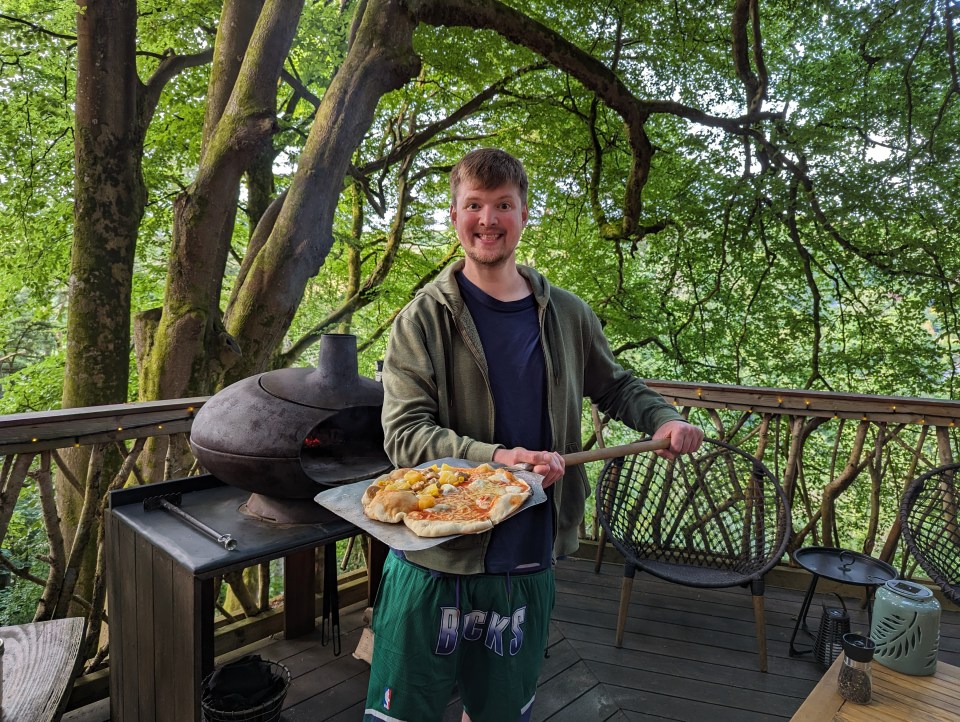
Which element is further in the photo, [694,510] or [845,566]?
[694,510]

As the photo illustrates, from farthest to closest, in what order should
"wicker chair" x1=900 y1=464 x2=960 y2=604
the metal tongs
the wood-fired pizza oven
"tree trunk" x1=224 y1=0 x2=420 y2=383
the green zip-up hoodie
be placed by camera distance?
"tree trunk" x1=224 y1=0 x2=420 y2=383 < "wicker chair" x1=900 y1=464 x2=960 y2=604 < the wood-fired pizza oven < the metal tongs < the green zip-up hoodie

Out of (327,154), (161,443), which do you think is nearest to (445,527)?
(161,443)

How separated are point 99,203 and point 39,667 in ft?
12.5

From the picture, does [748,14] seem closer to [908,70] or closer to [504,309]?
[908,70]

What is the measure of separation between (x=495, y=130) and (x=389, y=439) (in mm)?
7255

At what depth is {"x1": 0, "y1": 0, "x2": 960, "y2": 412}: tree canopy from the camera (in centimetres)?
411

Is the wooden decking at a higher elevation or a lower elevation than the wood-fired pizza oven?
lower

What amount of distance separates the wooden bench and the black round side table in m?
2.83

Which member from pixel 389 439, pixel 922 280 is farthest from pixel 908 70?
pixel 389 439

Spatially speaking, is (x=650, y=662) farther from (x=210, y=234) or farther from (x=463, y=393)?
(x=210, y=234)

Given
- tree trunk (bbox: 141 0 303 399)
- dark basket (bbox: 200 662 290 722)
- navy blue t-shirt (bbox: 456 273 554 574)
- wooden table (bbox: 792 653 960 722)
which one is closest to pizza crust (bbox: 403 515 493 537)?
navy blue t-shirt (bbox: 456 273 554 574)

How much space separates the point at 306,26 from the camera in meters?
6.06

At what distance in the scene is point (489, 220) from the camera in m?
1.40

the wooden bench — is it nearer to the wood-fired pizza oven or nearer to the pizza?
the wood-fired pizza oven
